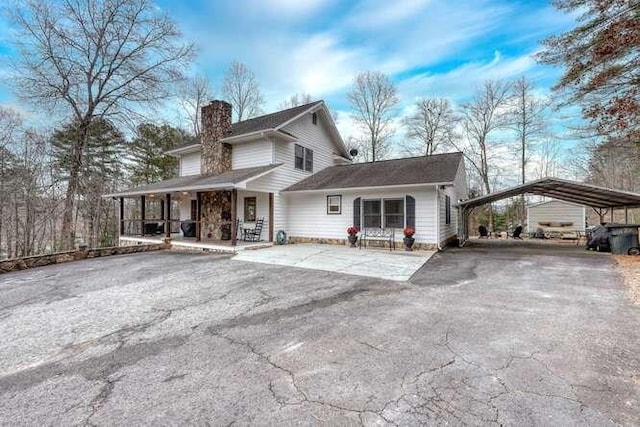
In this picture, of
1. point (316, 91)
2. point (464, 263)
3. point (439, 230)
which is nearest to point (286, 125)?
point (439, 230)

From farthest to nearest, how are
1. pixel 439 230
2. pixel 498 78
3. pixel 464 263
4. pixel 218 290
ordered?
pixel 498 78 < pixel 439 230 < pixel 464 263 < pixel 218 290

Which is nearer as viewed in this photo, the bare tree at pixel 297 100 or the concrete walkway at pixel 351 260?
the concrete walkway at pixel 351 260

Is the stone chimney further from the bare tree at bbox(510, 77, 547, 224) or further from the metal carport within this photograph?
the bare tree at bbox(510, 77, 547, 224)

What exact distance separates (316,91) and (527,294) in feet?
76.9

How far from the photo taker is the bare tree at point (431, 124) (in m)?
21.8

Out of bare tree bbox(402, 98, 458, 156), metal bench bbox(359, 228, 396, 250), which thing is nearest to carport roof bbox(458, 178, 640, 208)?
metal bench bbox(359, 228, 396, 250)

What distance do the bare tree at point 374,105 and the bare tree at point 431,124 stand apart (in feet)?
5.14

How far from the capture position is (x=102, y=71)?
14.4 metres

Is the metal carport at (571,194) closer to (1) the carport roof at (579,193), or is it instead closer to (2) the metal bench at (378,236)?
(1) the carport roof at (579,193)

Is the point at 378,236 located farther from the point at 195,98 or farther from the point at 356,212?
the point at 195,98

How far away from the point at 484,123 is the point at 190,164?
19997mm

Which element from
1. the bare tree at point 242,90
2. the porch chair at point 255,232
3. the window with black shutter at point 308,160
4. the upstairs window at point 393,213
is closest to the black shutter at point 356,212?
the upstairs window at point 393,213

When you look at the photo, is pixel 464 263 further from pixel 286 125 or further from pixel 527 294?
pixel 286 125

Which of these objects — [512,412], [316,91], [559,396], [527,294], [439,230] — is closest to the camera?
[512,412]
